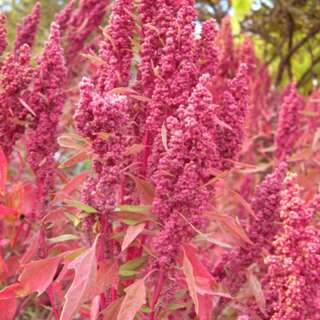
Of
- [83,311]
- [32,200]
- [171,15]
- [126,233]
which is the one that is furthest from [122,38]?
[83,311]

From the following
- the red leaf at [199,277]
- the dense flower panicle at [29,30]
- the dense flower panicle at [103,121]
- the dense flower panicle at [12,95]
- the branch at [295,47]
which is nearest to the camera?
the dense flower panicle at [103,121]

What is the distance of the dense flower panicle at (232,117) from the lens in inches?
72.4

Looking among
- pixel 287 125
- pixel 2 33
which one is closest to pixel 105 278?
pixel 2 33

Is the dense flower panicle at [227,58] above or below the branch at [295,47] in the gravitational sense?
below

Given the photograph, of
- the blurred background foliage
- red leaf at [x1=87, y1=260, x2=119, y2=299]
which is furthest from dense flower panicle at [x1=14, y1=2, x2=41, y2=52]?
the blurred background foliage

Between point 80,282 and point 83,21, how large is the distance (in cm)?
186

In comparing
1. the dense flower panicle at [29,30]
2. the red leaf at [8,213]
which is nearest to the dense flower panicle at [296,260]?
the red leaf at [8,213]

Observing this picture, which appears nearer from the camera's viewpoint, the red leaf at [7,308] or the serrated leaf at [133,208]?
the serrated leaf at [133,208]

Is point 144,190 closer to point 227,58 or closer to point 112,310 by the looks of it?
point 112,310

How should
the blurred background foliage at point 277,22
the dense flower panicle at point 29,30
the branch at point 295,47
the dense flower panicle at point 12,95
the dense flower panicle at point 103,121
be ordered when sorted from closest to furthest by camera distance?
the dense flower panicle at point 103,121
the dense flower panicle at point 12,95
the dense flower panicle at point 29,30
the branch at point 295,47
the blurred background foliage at point 277,22

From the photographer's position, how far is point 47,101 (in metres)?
1.94

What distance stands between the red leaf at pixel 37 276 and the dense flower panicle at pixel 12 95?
1.41 ft

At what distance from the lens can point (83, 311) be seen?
6.79 feet

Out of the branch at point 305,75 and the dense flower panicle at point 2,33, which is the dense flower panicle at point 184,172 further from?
the branch at point 305,75
